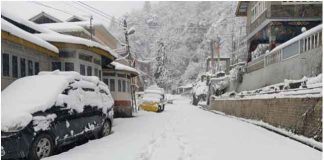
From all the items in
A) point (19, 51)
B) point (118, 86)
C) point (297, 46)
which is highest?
point (297, 46)

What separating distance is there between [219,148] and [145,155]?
7.20ft

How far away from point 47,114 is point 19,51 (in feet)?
15.6

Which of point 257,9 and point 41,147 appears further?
point 257,9

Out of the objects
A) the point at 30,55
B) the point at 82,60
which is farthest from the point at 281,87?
the point at 30,55

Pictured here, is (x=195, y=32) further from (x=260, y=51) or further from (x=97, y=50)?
(x=97, y=50)

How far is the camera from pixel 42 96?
8648 mm

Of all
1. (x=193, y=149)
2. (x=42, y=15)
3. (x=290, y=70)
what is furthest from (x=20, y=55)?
(x=42, y=15)

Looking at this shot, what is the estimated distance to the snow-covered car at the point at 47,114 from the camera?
7379 millimetres

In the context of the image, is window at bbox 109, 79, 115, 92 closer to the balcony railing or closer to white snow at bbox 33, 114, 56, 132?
the balcony railing

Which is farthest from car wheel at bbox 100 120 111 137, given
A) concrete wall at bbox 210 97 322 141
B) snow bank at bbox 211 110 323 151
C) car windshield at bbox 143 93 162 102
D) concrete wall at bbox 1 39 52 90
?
car windshield at bbox 143 93 162 102

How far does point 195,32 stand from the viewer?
103 metres

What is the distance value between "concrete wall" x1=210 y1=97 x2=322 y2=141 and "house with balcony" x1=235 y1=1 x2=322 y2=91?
1.97 meters

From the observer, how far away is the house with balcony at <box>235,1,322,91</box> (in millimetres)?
14945

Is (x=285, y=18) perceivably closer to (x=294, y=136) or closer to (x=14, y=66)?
(x=294, y=136)
